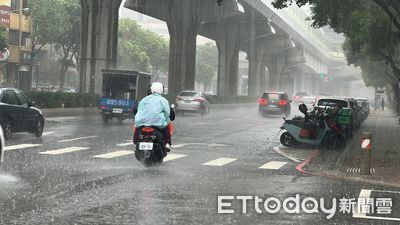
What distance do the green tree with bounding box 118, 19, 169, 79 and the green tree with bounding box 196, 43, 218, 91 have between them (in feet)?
72.3

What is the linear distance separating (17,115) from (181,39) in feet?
135

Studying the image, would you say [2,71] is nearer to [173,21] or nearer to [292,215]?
[173,21]

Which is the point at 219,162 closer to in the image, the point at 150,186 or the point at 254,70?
the point at 150,186

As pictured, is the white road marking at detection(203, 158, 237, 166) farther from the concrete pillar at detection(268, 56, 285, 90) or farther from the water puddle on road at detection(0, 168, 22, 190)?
the concrete pillar at detection(268, 56, 285, 90)

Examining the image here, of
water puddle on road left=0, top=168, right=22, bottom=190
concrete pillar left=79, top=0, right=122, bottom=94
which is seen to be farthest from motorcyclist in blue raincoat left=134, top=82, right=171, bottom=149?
concrete pillar left=79, top=0, right=122, bottom=94

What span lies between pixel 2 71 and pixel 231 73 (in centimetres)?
2880

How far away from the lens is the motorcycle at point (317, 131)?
19.1 m

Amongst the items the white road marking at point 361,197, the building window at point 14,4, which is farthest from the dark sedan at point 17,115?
the building window at point 14,4

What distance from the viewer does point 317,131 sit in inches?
758

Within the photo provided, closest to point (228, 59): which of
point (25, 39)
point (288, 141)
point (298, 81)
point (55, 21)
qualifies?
point (55, 21)

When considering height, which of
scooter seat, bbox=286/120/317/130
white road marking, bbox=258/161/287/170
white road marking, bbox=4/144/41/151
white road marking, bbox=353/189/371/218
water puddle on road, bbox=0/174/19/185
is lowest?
white road marking, bbox=258/161/287/170

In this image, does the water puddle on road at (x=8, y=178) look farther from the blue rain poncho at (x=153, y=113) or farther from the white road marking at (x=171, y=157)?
the white road marking at (x=171, y=157)

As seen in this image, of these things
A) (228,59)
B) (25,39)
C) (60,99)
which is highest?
(25,39)

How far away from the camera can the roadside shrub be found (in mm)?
33366
